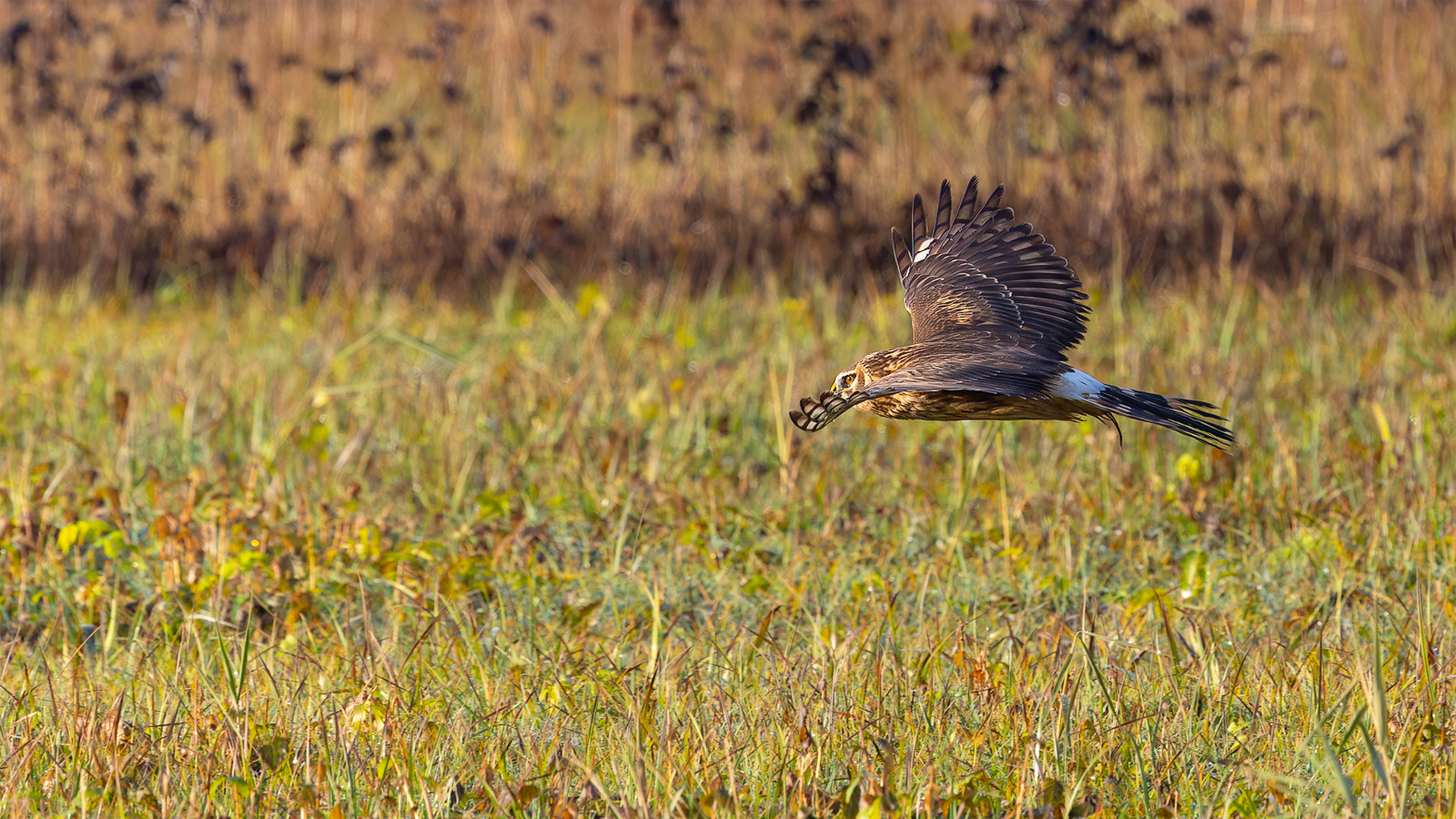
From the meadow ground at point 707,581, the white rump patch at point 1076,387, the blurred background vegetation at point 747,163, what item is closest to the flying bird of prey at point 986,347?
the white rump patch at point 1076,387

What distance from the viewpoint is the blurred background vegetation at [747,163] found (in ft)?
20.7

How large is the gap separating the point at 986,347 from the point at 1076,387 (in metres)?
0.30

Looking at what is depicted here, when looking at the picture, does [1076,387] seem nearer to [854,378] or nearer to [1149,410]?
[1149,410]

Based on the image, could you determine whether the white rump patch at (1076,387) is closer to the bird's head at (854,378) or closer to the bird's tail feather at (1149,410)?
the bird's tail feather at (1149,410)

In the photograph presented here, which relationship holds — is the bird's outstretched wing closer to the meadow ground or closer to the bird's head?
the bird's head

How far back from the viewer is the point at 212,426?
4270 mm

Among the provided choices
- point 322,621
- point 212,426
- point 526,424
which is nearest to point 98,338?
point 212,426

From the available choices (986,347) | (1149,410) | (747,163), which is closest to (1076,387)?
(1149,410)

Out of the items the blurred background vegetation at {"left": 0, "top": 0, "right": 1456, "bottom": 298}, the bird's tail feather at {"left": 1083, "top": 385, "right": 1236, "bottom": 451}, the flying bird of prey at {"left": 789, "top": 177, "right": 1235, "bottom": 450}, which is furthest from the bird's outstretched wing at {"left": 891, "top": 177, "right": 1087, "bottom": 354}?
the blurred background vegetation at {"left": 0, "top": 0, "right": 1456, "bottom": 298}

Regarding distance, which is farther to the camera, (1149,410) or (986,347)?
(986,347)

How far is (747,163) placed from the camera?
6891 mm

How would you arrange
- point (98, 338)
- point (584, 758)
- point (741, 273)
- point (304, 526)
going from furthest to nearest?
point (741, 273) → point (98, 338) → point (304, 526) → point (584, 758)

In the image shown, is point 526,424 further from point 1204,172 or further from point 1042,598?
point 1204,172

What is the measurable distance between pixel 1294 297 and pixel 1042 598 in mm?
2986
